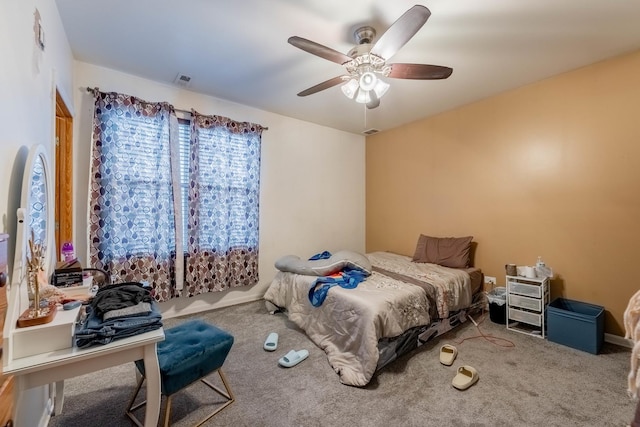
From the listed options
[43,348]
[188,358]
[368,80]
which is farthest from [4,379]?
[368,80]

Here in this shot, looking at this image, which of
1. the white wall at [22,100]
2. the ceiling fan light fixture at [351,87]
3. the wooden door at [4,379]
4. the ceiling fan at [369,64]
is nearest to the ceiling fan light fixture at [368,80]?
the ceiling fan at [369,64]

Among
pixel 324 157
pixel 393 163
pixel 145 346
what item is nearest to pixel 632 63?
pixel 393 163

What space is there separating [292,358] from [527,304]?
230 centimetres

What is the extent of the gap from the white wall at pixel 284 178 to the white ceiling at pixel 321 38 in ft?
0.61

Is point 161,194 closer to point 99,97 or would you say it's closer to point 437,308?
point 99,97

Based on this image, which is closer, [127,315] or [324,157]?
[127,315]

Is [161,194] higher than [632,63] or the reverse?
the reverse

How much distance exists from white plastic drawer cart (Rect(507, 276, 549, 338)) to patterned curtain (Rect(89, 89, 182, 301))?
3487 millimetres

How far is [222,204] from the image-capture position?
3.23m

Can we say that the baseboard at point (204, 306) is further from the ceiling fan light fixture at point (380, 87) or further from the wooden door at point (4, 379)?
the ceiling fan light fixture at point (380, 87)

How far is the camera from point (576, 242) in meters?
2.59

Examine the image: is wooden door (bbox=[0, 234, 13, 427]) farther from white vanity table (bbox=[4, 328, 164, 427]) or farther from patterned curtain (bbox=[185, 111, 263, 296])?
patterned curtain (bbox=[185, 111, 263, 296])

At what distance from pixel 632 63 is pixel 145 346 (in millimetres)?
4048

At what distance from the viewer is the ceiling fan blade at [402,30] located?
55.3 inches
